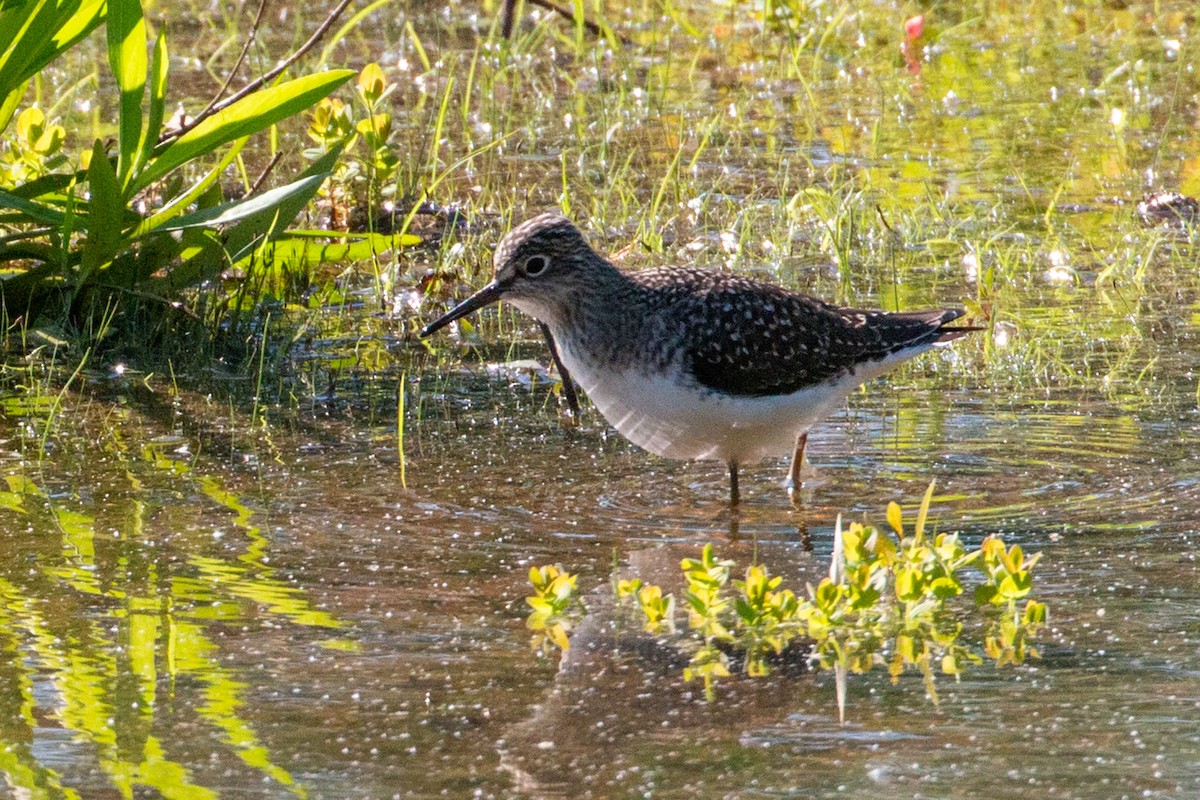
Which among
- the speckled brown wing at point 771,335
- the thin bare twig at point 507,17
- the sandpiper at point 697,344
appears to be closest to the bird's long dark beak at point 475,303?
the sandpiper at point 697,344

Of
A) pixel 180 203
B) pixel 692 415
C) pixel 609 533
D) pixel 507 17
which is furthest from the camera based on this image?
pixel 507 17

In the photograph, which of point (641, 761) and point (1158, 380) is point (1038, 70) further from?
point (641, 761)

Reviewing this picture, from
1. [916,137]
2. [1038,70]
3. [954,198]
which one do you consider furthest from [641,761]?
[1038,70]

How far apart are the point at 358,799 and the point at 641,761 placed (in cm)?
60

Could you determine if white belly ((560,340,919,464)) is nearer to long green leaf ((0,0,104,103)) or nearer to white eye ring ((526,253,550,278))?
white eye ring ((526,253,550,278))

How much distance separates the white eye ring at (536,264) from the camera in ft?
20.3

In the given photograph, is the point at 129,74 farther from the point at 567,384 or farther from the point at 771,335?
the point at 771,335

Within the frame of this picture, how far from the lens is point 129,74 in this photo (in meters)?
6.60

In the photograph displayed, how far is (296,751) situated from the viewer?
3791 millimetres

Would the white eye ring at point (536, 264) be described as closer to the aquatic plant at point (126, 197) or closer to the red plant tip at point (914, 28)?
the aquatic plant at point (126, 197)

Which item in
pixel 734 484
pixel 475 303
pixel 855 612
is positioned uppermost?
pixel 475 303

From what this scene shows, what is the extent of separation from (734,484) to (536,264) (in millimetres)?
1067

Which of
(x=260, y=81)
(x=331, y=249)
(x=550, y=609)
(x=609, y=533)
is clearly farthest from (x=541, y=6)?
(x=550, y=609)

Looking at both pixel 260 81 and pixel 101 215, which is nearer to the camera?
pixel 101 215
